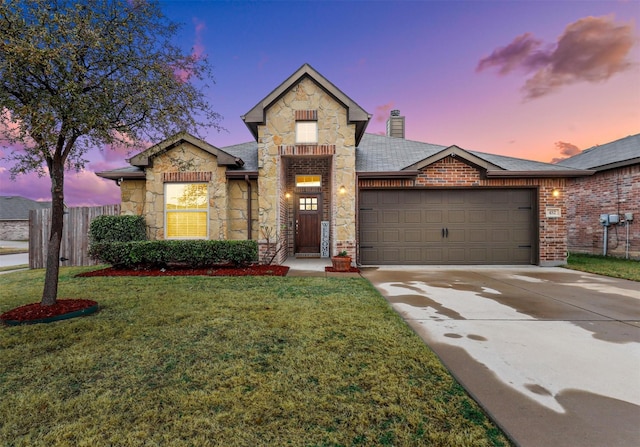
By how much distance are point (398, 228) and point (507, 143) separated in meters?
11.2

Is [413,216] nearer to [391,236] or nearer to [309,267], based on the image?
[391,236]

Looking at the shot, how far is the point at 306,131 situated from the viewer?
9531 mm

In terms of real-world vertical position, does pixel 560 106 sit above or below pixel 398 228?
above

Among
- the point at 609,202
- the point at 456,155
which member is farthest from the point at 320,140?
the point at 609,202

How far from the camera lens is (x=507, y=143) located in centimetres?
1606

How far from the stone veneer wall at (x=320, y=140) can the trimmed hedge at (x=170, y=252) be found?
69.9 inches

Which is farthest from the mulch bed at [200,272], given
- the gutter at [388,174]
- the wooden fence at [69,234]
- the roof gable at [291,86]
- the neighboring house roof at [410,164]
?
the roof gable at [291,86]

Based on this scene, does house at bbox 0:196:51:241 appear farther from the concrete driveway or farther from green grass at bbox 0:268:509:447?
the concrete driveway

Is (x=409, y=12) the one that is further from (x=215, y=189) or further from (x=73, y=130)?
(x=73, y=130)

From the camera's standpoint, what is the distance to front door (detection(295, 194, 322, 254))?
37.6ft

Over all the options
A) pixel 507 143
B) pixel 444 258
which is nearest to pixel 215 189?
pixel 444 258

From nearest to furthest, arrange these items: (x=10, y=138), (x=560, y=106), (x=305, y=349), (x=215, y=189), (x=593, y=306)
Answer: (x=305, y=349) → (x=10, y=138) → (x=593, y=306) → (x=215, y=189) → (x=560, y=106)

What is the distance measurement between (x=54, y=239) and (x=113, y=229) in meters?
Answer: 4.37

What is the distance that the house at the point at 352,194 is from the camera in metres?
9.32
